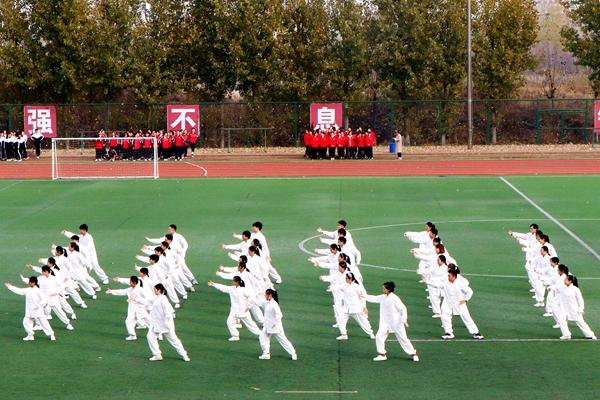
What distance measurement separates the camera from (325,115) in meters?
62.3

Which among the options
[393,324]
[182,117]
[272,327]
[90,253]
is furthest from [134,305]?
[182,117]

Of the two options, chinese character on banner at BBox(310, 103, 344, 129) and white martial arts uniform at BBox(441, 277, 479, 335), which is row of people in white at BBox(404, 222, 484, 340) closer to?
white martial arts uniform at BBox(441, 277, 479, 335)

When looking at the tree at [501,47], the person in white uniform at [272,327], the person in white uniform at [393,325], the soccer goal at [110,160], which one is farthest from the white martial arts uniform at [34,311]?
the tree at [501,47]

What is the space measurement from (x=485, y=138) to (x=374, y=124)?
6.36 metres

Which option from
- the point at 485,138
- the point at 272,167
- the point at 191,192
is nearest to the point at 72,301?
the point at 191,192

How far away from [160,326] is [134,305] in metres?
1.67

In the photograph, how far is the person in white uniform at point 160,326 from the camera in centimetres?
1859

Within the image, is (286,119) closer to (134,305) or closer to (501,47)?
(501,47)

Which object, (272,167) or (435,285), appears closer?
Result: (435,285)

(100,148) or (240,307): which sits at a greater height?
(100,148)

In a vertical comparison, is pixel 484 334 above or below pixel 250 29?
below

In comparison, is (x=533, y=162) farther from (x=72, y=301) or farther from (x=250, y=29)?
(x=72, y=301)

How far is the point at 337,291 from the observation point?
20172 mm

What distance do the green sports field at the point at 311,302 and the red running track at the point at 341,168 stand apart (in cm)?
606
